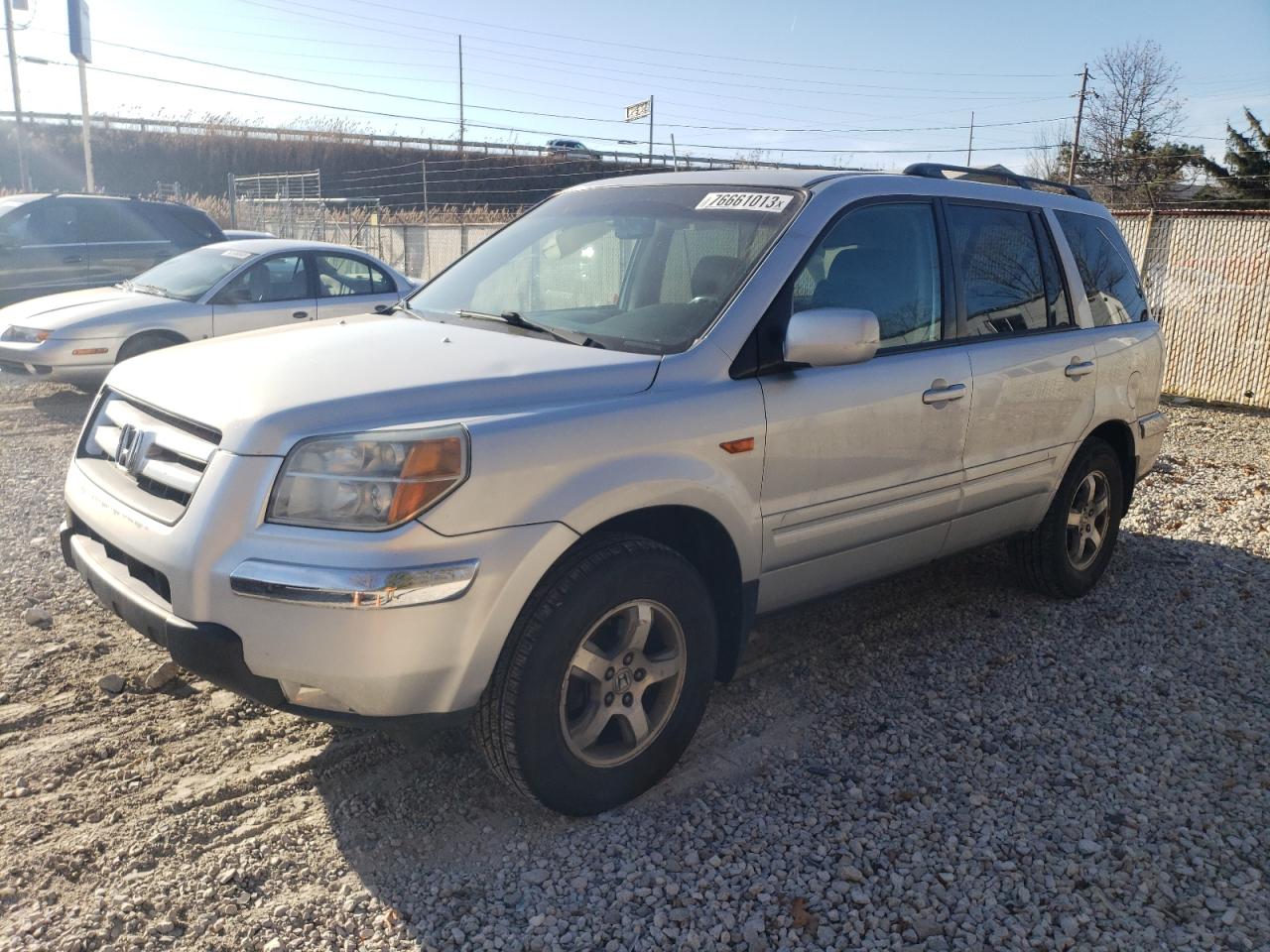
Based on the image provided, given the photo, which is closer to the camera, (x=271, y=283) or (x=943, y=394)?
(x=943, y=394)

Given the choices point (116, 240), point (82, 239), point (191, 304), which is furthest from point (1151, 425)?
point (82, 239)

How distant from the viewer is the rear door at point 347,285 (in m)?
10.3

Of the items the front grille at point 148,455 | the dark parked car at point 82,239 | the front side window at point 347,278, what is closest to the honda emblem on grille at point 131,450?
the front grille at point 148,455

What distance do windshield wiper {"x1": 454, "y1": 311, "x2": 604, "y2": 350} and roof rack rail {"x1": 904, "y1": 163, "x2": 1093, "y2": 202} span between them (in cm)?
180

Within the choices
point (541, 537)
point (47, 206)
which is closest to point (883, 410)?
point (541, 537)

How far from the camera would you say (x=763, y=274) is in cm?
355

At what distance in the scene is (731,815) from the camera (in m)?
3.27

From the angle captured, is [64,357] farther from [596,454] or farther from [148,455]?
[596,454]

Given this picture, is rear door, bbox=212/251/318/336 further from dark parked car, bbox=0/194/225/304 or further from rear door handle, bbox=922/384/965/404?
rear door handle, bbox=922/384/965/404

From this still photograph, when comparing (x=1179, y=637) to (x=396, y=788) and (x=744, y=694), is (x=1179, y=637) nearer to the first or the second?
(x=744, y=694)

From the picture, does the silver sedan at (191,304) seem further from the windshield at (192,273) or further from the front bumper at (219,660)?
the front bumper at (219,660)

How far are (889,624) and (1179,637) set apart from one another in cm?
136

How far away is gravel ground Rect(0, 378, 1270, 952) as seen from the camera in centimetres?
276

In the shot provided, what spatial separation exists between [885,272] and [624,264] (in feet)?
3.30
